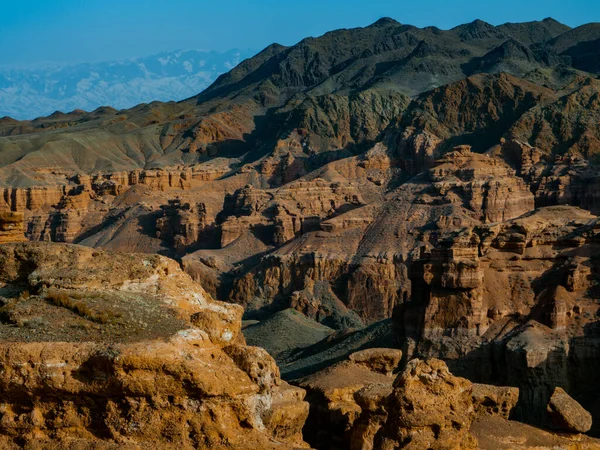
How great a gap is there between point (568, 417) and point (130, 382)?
12.3m

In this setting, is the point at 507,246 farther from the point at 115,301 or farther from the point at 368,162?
the point at 368,162

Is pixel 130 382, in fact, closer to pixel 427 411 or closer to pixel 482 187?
pixel 427 411

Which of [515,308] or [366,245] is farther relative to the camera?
[366,245]

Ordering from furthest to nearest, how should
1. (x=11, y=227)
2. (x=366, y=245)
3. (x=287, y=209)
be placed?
1. (x=287, y=209)
2. (x=366, y=245)
3. (x=11, y=227)

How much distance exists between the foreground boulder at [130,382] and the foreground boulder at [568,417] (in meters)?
8.50

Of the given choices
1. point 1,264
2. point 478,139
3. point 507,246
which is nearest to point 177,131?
point 478,139

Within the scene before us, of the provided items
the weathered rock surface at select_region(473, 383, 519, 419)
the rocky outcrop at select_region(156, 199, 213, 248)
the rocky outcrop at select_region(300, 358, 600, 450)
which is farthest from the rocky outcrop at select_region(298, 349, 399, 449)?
the rocky outcrop at select_region(156, 199, 213, 248)

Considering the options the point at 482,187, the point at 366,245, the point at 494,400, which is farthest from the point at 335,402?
the point at 482,187

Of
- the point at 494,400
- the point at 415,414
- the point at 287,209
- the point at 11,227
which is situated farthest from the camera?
the point at 287,209

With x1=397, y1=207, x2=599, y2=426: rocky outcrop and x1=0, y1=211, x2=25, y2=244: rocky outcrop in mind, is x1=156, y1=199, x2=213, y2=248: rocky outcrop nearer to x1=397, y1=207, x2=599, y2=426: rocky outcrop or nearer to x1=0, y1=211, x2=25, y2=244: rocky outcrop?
x1=397, y1=207, x2=599, y2=426: rocky outcrop

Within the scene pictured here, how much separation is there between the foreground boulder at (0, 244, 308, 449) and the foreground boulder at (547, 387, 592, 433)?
8.50 metres

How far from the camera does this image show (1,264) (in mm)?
22750

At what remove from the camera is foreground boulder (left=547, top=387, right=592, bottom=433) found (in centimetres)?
2416

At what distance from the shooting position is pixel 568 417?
2422 cm
